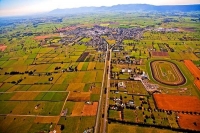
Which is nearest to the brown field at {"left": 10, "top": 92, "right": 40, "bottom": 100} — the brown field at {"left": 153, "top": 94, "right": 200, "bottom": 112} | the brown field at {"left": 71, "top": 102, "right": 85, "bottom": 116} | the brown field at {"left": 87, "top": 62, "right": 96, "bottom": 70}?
the brown field at {"left": 71, "top": 102, "right": 85, "bottom": 116}

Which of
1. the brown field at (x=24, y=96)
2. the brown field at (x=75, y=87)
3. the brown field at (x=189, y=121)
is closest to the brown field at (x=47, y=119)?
the brown field at (x=24, y=96)

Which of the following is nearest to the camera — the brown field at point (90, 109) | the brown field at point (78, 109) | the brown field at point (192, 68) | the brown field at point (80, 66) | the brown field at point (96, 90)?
the brown field at point (90, 109)

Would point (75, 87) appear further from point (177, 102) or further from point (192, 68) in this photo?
point (192, 68)

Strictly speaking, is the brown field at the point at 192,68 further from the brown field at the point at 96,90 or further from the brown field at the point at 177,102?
the brown field at the point at 96,90

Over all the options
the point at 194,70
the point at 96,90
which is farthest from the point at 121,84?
the point at 194,70

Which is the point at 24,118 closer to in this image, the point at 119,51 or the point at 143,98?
the point at 143,98

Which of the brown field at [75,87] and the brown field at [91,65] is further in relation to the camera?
the brown field at [91,65]

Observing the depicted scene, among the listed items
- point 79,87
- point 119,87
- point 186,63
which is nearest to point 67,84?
point 79,87
